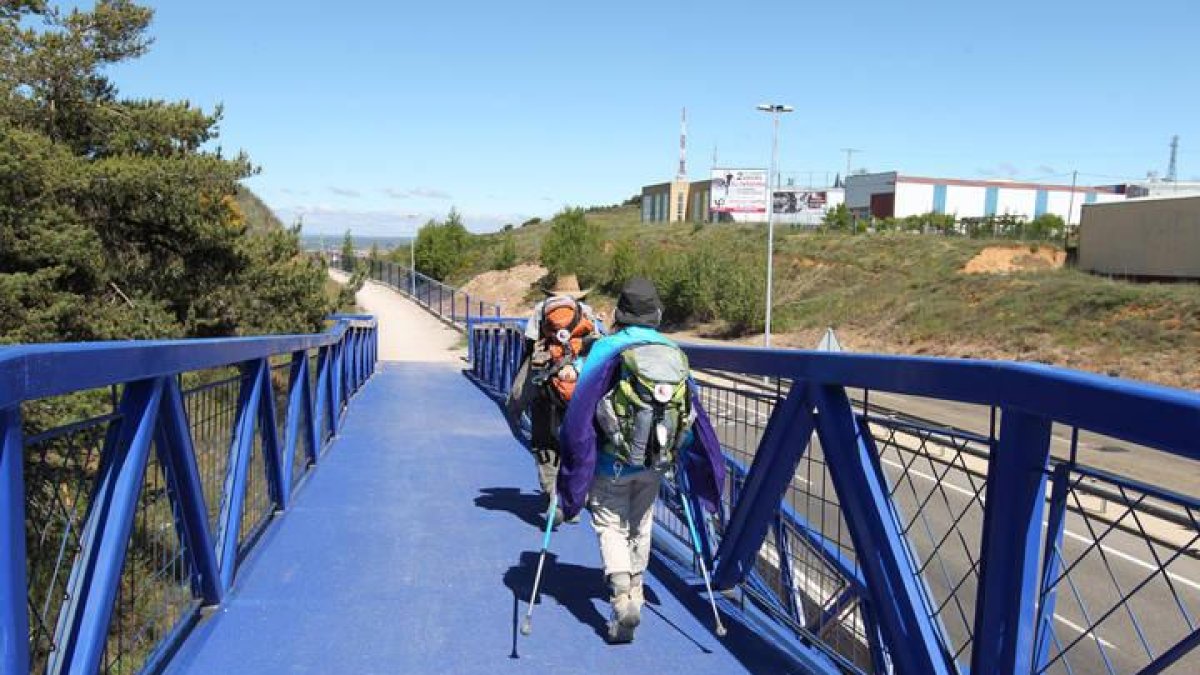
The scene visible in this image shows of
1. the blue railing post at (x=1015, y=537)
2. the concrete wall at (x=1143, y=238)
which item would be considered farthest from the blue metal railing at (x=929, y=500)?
the concrete wall at (x=1143, y=238)

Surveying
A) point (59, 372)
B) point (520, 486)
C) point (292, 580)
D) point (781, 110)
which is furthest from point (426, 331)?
point (59, 372)

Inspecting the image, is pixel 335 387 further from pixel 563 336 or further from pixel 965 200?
pixel 965 200

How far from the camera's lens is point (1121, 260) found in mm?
35500

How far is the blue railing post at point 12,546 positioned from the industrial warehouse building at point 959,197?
7996cm

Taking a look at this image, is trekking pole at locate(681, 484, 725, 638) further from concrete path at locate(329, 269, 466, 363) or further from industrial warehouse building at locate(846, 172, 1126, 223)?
industrial warehouse building at locate(846, 172, 1126, 223)

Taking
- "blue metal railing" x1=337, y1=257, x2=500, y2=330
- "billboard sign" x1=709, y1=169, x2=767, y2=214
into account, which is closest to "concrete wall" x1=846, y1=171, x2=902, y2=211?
"billboard sign" x1=709, y1=169, x2=767, y2=214

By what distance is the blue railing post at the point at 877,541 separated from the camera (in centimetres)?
256

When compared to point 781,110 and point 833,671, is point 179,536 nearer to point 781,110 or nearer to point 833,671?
point 833,671

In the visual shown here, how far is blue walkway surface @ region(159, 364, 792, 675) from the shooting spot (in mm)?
3430

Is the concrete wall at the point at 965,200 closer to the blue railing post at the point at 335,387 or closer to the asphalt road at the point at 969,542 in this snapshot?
the blue railing post at the point at 335,387

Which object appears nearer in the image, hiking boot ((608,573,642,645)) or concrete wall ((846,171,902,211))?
hiking boot ((608,573,642,645))

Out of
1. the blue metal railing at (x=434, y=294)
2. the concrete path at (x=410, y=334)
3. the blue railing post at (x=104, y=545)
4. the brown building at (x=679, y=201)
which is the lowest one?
the concrete path at (x=410, y=334)

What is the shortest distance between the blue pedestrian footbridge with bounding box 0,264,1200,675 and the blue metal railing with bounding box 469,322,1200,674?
0.03 feet

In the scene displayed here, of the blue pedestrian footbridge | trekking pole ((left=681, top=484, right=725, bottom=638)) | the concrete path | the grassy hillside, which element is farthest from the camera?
the concrete path
